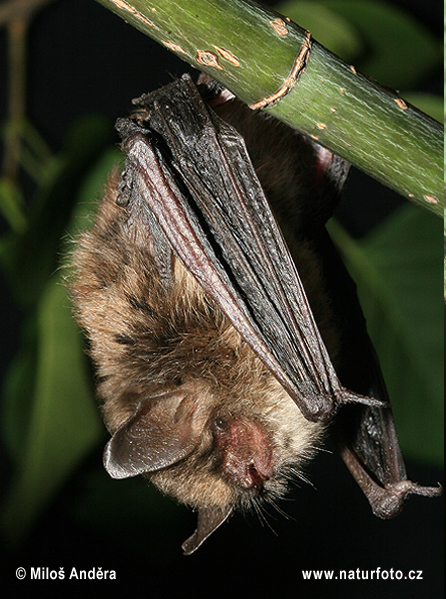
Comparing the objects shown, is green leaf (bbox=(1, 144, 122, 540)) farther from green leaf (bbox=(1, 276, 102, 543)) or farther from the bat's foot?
the bat's foot

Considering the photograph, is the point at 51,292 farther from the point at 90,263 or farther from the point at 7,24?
the point at 7,24

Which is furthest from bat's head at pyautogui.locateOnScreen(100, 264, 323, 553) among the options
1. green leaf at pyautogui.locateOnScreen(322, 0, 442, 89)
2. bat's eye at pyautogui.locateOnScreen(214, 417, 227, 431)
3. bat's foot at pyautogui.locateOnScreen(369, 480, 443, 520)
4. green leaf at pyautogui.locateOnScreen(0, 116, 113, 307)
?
green leaf at pyautogui.locateOnScreen(322, 0, 442, 89)

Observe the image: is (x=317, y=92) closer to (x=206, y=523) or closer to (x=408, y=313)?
(x=206, y=523)

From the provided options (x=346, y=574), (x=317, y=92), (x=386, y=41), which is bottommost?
(x=346, y=574)

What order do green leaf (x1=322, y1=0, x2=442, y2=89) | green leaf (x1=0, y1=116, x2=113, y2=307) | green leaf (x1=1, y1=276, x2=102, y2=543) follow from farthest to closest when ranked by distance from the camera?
green leaf (x1=322, y1=0, x2=442, y2=89), green leaf (x1=0, y1=116, x2=113, y2=307), green leaf (x1=1, y1=276, x2=102, y2=543)

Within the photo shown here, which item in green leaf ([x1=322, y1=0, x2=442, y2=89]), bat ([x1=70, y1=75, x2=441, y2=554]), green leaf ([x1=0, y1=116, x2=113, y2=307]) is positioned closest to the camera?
bat ([x1=70, y1=75, x2=441, y2=554])

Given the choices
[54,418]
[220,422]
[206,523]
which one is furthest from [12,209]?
[206,523]
